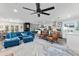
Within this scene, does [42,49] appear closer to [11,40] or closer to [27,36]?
[27,36]

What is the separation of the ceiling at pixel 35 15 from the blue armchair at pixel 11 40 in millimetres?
439

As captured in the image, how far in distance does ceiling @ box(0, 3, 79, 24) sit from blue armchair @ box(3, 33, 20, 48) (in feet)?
1.44

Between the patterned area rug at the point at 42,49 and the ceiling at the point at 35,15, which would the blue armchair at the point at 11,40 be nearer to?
the patterned area rug at the point at 42,49

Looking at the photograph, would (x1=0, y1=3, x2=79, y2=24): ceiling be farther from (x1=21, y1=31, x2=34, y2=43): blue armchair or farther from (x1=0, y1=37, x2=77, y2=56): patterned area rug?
(x1=0, y1=37, x2=77, y2=56): patterned area rug

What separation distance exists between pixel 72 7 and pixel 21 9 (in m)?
1.26

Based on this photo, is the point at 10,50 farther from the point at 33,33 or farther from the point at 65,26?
the point at 65,26

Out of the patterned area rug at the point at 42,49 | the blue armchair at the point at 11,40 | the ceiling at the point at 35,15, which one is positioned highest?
the ceiling at the point at 35,15

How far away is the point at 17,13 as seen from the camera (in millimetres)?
2383

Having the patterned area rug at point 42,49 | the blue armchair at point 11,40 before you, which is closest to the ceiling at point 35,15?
the blue armchair at point 11,40

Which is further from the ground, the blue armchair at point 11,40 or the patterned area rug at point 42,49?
the blue armchair at point 11,40

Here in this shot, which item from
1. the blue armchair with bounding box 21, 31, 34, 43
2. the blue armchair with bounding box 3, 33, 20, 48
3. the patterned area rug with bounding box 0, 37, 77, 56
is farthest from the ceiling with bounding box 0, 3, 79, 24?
the patterned area rug with bounding box 0, 37, 77, 56

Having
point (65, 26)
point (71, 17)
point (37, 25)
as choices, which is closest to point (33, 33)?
point (37, 25)

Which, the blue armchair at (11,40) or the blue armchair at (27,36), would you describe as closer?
the blue armchair at (11,40)

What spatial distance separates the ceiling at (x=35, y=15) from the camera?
233 cm
